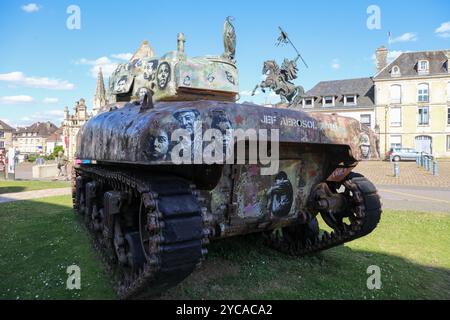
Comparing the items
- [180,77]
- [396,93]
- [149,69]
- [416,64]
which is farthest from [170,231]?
[416,64]

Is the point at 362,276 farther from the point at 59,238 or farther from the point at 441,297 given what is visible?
the point at 59,238

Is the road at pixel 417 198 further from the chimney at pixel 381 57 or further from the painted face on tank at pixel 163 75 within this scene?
the chimney at pixel 381 57

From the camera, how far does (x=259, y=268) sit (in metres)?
5.02

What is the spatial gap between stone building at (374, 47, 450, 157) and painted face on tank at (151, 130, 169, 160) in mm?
41957

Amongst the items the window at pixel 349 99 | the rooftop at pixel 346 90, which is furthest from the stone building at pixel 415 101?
the window at pixel 349 99

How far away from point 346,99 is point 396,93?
5.71 m

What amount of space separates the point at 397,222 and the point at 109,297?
6.13 m

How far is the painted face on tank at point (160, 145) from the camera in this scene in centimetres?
298

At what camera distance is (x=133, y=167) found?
4.04 metres

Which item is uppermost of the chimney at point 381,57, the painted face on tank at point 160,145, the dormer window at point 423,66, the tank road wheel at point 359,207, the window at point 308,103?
the chimney at point 381,57

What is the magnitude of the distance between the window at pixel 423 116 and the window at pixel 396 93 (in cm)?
236

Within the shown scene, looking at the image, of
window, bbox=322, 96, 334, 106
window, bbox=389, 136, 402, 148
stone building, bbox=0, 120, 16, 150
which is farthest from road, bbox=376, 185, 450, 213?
stone building, bbox=0, 120, 16, 150

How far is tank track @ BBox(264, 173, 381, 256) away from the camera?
181 inches

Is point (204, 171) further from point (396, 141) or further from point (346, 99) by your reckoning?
point (346, 99)
